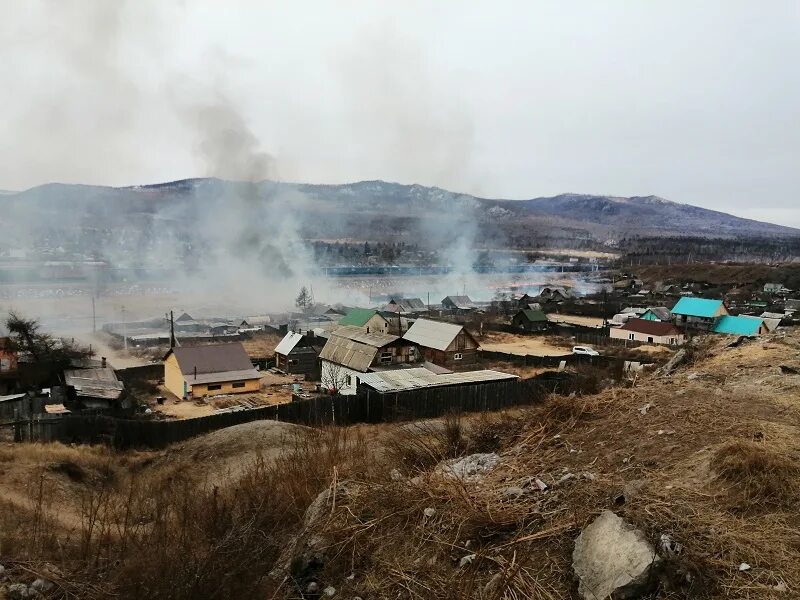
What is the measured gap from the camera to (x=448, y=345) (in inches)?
1162

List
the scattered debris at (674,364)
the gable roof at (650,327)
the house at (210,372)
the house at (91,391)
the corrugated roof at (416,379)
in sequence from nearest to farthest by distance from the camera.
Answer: the scattered debris at (674,364) → the corrugated roof at (416,379) → the house at (91,391) → the house at (210,372) → the gable roof at (650,327)

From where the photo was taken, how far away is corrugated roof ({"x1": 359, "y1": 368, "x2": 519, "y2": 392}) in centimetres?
1983

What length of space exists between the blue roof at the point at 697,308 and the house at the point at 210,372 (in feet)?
121

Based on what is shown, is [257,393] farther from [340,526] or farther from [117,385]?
[340,526]

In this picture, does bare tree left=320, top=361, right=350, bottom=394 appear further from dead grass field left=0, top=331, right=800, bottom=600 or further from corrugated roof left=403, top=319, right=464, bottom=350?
dead grass field left=0, top=331, right=800, bottom=600

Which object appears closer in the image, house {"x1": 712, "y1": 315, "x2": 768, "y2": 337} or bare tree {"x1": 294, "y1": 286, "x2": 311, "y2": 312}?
house {"x1": 712, "y1": 315, "x2": 768, "y2": 337}

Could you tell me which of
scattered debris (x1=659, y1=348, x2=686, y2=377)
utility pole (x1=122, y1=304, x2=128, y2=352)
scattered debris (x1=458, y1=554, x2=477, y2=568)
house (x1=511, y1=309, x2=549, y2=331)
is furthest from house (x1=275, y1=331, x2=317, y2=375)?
scattered debris (x1=458, y1=554, x2=477, y2=568)

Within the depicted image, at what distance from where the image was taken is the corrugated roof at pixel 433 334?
1179 inches

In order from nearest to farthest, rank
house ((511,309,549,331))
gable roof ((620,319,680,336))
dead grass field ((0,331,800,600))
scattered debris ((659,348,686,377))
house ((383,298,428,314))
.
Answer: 1. dead grass field ((0,331,800,600))
2. scattered debris ((659,348,686,377))
3. gable roof ((620,319,680,336))
4. house ((511,309,549,331))
5. house ((383,298,428,314))

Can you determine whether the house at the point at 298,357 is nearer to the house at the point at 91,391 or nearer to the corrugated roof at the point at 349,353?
the corrugated roof at the point at 349,353

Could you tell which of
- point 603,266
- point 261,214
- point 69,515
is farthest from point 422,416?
point 603,266

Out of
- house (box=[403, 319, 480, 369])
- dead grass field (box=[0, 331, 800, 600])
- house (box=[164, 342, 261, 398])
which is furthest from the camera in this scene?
house (box=[403, 319, 480, 369])

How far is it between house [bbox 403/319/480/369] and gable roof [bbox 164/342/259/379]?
8819 millimetres

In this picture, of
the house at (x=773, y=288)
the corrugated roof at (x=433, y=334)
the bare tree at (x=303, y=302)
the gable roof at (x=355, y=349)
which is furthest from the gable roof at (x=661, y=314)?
the house at (x=773, y=288)
